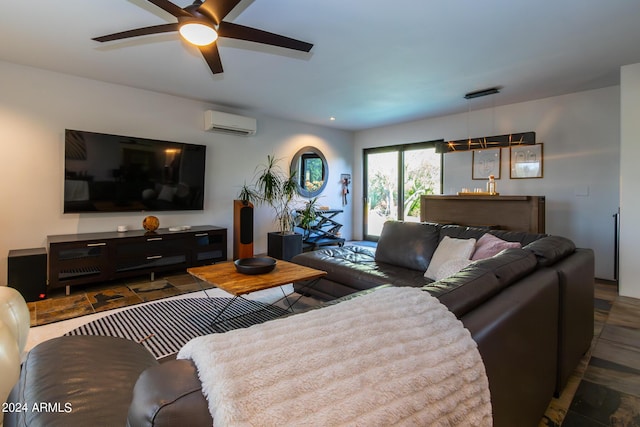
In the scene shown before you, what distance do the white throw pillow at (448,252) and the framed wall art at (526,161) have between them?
2859mm

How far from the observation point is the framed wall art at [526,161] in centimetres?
464

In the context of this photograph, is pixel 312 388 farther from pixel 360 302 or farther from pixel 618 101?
pixel 618 101

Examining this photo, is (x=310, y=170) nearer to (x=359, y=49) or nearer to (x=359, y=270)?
(x=359, y=49)

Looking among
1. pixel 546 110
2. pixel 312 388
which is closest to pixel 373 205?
pixel 546 110

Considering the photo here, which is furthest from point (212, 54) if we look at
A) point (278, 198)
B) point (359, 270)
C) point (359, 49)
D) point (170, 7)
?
point (278, 198)

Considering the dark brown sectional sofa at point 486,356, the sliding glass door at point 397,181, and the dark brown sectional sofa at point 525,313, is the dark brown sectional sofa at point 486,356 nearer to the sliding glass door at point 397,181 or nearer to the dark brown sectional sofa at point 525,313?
the dark brown sectional sofa at point 525,313

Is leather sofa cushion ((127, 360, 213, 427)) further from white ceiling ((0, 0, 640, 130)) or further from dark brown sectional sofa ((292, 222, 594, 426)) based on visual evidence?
white ceiling ((0, 0, 640, 130))

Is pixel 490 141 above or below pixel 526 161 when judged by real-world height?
above

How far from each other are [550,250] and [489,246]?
0.72 meters

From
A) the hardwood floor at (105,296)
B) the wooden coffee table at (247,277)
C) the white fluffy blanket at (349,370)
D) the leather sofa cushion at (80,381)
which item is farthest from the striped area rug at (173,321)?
the white fluffy blanket at (349,370)

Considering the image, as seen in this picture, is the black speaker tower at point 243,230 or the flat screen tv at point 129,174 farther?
the black speaker tower at point 243,230

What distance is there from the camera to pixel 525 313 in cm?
126

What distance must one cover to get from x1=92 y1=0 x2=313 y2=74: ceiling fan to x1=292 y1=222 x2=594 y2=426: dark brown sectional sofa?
6.32 feet

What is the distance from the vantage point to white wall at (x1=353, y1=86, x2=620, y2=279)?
161 inches
